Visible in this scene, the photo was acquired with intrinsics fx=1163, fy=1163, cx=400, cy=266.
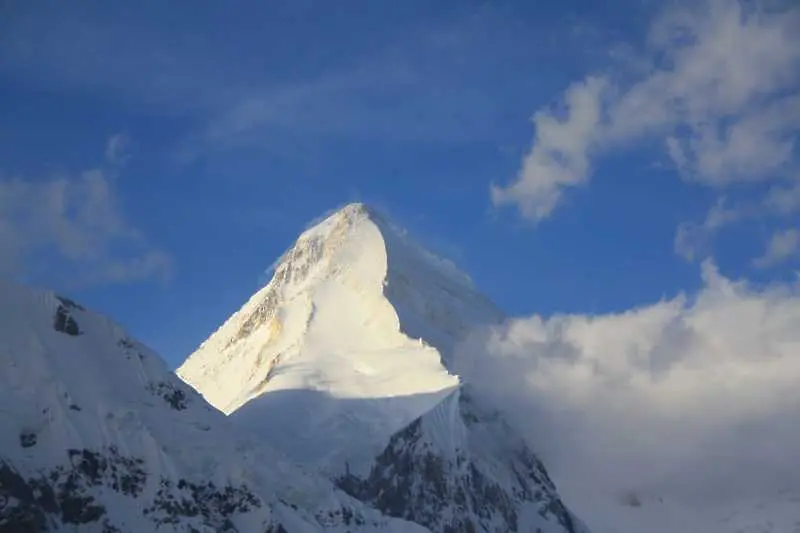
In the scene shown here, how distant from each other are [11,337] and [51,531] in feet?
137

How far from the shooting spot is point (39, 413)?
18450cm

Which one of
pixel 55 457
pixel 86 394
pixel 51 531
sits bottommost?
pixel 51 531

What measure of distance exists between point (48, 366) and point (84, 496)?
2746cm

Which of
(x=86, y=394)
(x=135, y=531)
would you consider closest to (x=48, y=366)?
(x=86, y=394)

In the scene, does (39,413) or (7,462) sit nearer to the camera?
(7,462)

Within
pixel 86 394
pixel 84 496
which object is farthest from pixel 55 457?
pixel 86 394

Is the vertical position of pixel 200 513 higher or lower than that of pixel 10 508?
higher

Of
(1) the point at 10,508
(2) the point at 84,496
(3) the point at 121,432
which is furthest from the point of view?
(3) the point at 121,432

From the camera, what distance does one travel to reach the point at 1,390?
18575 cm

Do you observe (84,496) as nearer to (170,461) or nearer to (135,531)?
(135,531)

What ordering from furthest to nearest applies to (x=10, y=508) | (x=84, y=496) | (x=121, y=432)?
1. (x=121, y=432)
2. (x=84, y=496)
3. (x=10, y=508)

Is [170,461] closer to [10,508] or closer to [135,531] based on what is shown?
[135,531]

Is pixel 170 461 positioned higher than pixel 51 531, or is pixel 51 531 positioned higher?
pixel 170 461

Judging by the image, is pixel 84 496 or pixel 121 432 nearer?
pixel 84 496
